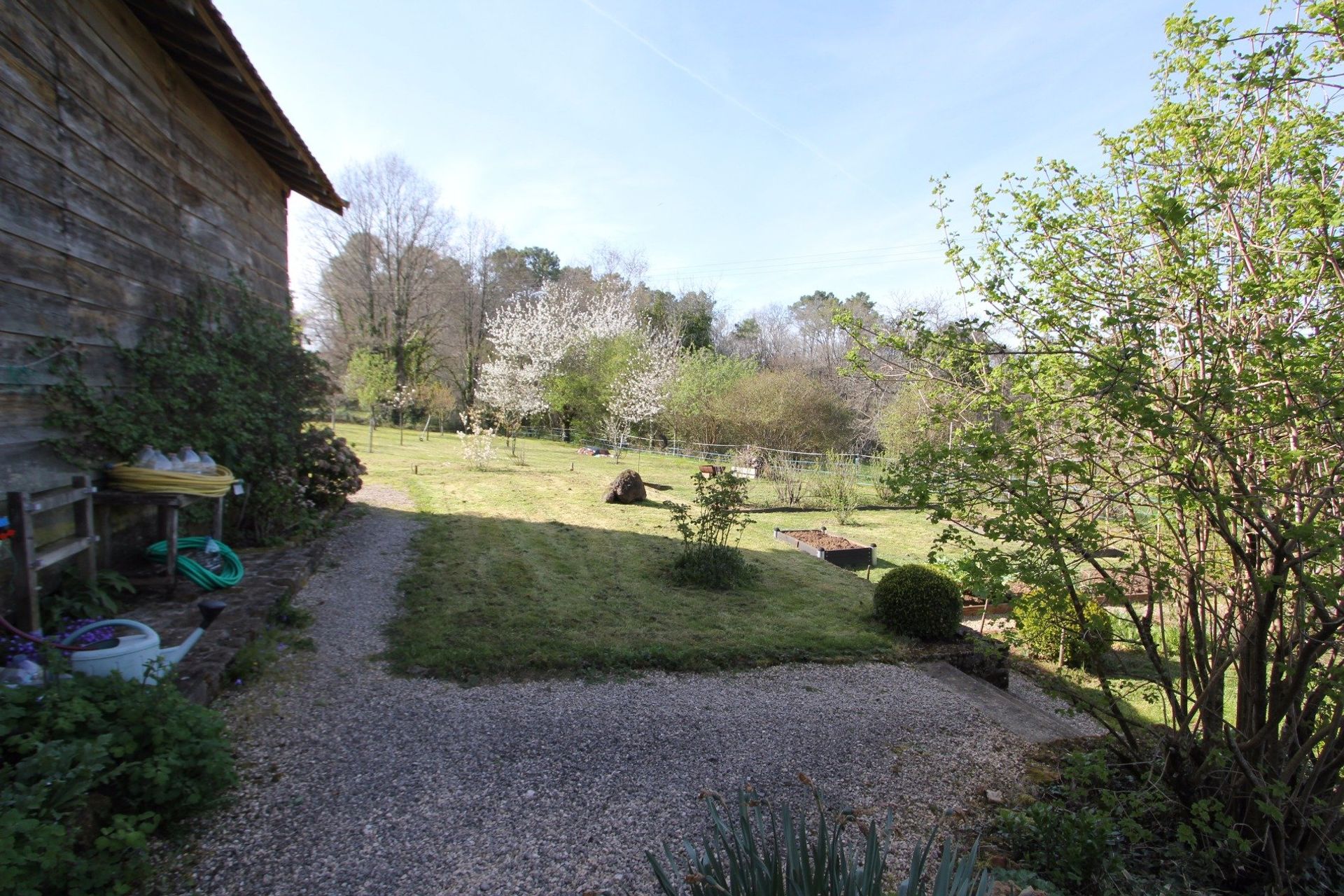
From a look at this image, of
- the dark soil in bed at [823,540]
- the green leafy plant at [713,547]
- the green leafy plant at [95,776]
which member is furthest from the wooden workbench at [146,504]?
the dark soil in bed at [823,540]

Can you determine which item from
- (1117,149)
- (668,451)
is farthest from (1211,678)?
(668,451)

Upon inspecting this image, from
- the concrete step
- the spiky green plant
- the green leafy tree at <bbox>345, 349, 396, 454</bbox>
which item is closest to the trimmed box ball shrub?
the concrete step

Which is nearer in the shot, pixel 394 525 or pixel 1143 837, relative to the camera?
pixel 1143 837

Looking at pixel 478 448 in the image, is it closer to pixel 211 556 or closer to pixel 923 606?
pixel 211 556

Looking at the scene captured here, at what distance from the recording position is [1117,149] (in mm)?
3311

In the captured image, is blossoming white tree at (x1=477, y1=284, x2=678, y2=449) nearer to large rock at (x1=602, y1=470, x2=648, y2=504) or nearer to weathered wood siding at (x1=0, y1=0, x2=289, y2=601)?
large rock at (x1=602, y1=470, x2=648, y2=504)

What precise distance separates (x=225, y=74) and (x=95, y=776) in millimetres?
5231

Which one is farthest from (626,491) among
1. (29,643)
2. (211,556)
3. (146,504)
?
(29,643)

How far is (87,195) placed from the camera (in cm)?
384

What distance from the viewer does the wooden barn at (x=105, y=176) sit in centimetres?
330

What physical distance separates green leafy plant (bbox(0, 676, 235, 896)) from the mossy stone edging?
25.5 inches

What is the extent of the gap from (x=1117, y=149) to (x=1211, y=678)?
2547mm

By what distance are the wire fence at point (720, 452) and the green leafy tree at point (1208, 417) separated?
34.3 feet

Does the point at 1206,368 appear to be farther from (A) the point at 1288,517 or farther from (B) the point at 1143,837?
(B) the point at 1143,837
